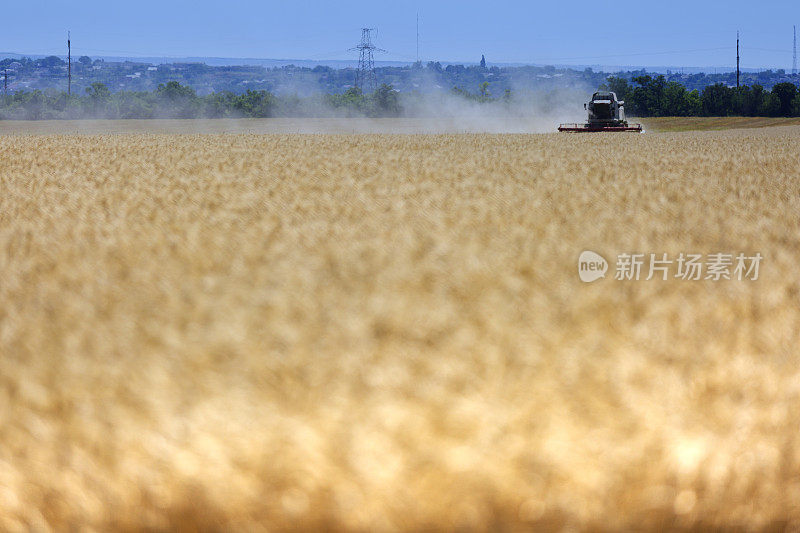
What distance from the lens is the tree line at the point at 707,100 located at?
73.4m

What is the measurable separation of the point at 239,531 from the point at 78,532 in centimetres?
41

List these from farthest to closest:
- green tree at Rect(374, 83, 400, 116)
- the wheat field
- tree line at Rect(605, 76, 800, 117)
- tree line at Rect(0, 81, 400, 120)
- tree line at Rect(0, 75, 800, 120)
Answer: green tree at Rect(374, 83, 400, 116) < tree line at Rect(0, 81, 400, 120) < tree line at Rect(0, 75, 800, 120) < tree line at Rect(605, 76, 800, 117) < the wheat field

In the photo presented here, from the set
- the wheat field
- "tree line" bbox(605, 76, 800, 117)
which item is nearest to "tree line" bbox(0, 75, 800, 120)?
"tree line" bbox(605, 76, 800, 117)

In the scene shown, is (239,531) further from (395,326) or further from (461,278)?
(461,278)

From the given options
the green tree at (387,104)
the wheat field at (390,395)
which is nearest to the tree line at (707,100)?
the green tree at (387,104)

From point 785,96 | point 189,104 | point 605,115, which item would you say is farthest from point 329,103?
point 605,115

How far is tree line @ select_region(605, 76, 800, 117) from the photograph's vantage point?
241ft

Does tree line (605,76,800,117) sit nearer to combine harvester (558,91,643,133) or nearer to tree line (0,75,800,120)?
tree line (0,75,800,120)

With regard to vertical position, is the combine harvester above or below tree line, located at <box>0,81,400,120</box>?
below

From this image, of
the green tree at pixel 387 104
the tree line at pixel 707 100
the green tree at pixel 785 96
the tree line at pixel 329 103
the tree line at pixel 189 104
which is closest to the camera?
the green tree at pixel 785 96

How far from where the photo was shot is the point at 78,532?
208 cm

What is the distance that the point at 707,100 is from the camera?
252ft

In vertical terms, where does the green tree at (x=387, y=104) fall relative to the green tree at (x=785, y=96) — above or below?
above

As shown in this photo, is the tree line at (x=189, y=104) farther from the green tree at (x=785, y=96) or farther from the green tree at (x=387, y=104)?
the green tree at (x=785, y=96)
